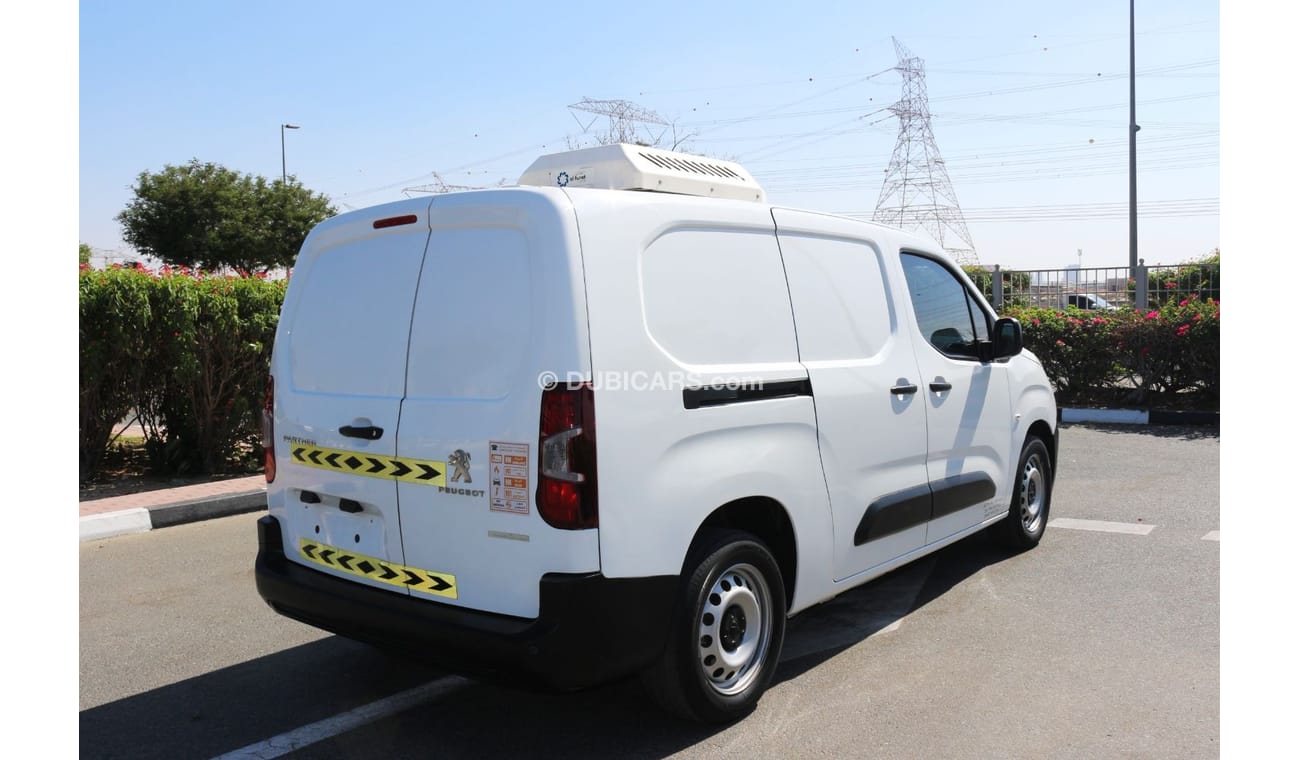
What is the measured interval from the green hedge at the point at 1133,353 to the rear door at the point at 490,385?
37.9 feet

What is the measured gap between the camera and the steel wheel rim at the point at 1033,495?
6.11 m

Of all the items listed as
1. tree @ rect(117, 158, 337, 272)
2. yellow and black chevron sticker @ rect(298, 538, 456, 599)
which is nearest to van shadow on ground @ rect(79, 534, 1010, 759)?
yellow and black chevron sticker @ rect(298, 538, 456, 599)

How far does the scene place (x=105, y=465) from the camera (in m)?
9.05

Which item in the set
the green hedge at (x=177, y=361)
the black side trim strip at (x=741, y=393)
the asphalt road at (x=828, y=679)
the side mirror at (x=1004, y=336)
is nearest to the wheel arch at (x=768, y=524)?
the black side trim strip at (x=741, y=393)

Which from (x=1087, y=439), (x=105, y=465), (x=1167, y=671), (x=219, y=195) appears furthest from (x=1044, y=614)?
(x=219, y=195)

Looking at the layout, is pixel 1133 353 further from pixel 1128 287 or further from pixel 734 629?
pixel 734 629

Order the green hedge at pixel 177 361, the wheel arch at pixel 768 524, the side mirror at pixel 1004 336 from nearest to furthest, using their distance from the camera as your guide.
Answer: the wheel arch at pixel 768 524, the side mirror at pixel 1004 336, the green hedge at pixel 177 361

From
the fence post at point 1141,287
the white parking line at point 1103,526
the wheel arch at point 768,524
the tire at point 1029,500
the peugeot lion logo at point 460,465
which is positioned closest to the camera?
the peugeot lion logo at point 460,465

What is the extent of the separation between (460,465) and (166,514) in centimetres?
512

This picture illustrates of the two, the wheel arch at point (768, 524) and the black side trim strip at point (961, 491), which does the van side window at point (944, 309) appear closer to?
the black side trim strip at point (961, 491)

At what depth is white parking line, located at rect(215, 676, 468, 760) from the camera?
11.7 feet

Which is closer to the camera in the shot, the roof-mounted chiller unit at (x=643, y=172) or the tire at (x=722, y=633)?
the tire at (x=722, y=633)

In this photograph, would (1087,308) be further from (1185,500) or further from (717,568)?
(717,568)

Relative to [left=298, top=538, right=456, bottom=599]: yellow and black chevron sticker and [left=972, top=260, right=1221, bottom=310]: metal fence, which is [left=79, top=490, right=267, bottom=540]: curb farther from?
[left=972, top=260, right=1221, bottom=310]: metal fence
